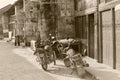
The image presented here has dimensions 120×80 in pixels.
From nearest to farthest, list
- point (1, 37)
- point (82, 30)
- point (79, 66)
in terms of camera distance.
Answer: point (79, 66), point (82, 30), point (1, 37)

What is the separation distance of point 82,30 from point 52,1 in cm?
399

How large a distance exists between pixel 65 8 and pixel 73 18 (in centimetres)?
97

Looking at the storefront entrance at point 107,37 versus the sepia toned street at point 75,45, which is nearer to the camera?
the sepia toned street at point 75,45

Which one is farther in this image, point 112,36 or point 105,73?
point 112,36

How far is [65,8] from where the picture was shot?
18203 mm

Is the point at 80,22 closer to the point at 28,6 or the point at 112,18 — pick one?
the point at 112,18

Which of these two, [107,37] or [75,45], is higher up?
[107,37]

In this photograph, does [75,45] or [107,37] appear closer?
[107,37]

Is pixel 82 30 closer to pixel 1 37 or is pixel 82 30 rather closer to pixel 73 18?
pixel 73 18

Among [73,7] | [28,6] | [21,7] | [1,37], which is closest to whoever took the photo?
[73,7]

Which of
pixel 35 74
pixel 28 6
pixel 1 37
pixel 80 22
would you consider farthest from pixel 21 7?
pixel 35 74

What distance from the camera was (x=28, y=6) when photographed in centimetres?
2634

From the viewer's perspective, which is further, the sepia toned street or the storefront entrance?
the storefront entrance

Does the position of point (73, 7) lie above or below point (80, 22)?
above
